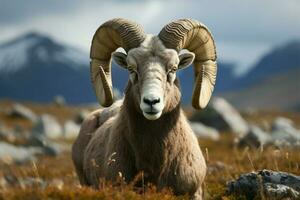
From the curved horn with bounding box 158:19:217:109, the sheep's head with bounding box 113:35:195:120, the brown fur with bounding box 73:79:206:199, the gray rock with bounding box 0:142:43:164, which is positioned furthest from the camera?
the gray rock with bounding box 0:142:43:164

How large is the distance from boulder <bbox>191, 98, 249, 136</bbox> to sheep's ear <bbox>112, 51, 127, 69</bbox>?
4552 cm

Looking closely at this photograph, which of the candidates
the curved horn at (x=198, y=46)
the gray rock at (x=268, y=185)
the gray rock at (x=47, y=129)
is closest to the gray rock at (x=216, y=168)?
the curved horn at (x=198, y=46)

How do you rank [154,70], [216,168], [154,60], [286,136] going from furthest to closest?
[286,136] → [216,168] → [154,60] → [154,70]

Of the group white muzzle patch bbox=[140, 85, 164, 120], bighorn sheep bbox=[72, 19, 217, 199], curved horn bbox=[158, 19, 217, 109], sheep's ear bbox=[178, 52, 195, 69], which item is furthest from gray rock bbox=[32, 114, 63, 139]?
white muzzle patch bbox=[140, 85, 164, 120]

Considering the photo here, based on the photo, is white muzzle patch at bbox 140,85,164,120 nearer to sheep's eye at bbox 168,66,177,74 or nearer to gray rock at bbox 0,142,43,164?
sheep's eye at bbox 168,66,177,74

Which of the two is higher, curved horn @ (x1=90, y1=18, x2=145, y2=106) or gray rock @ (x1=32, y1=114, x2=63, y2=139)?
curved horn @ (x1=90, y1=18, x2=145, y2=106)

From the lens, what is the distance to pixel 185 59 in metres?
13.0

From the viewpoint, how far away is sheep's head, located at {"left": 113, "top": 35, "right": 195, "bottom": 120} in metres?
11.6

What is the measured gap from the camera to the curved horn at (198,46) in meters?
12.7

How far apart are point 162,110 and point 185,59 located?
158cm

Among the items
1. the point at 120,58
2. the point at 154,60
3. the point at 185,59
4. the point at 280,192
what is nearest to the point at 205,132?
the point at 185,59

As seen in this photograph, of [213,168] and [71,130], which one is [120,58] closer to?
[213,168]

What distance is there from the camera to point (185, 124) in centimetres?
1304

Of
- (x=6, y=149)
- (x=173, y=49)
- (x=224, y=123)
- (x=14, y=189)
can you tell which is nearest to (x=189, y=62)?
(x=173, y=49)
